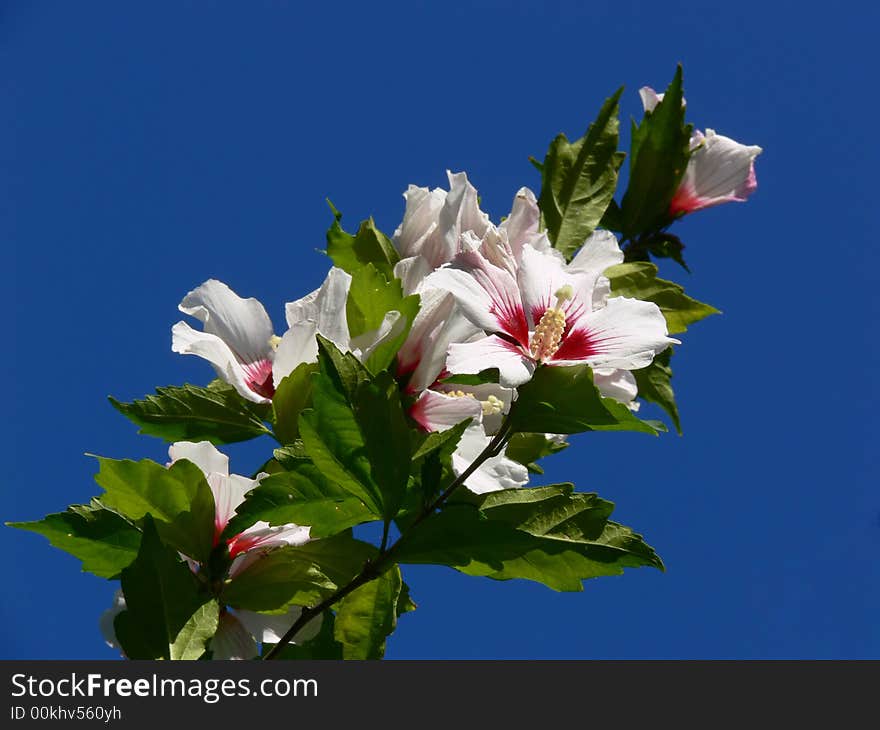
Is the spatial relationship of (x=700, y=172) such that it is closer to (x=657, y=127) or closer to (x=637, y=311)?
(x=657, y=127)

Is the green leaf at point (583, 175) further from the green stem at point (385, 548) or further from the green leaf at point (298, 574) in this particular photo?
the green leaf at point (298, 574)

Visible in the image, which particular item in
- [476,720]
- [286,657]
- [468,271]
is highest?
[468,271]

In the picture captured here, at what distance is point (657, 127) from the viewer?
5.66ft

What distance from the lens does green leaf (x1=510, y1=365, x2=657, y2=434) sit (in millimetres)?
1194

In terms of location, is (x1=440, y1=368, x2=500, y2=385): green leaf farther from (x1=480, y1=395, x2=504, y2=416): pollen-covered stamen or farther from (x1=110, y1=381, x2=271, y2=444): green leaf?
(x1=110, y1=381, x2=271, y2=444): green leaf

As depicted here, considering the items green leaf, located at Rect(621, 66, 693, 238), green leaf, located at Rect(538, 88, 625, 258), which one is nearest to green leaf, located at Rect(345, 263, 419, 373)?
green leaf, located at Rect(538, 88, 625, 258)

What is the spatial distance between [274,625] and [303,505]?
21cm

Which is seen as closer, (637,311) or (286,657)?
(637,311)

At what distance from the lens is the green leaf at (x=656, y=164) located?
67.4 inches

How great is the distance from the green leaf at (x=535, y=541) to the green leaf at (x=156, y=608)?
0.93ft

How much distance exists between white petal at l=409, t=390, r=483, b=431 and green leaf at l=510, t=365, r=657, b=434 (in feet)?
0.35

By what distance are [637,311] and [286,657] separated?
28.1 inches

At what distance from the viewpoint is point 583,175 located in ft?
5.53

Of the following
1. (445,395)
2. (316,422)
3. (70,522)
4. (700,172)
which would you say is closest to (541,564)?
(445,395)
